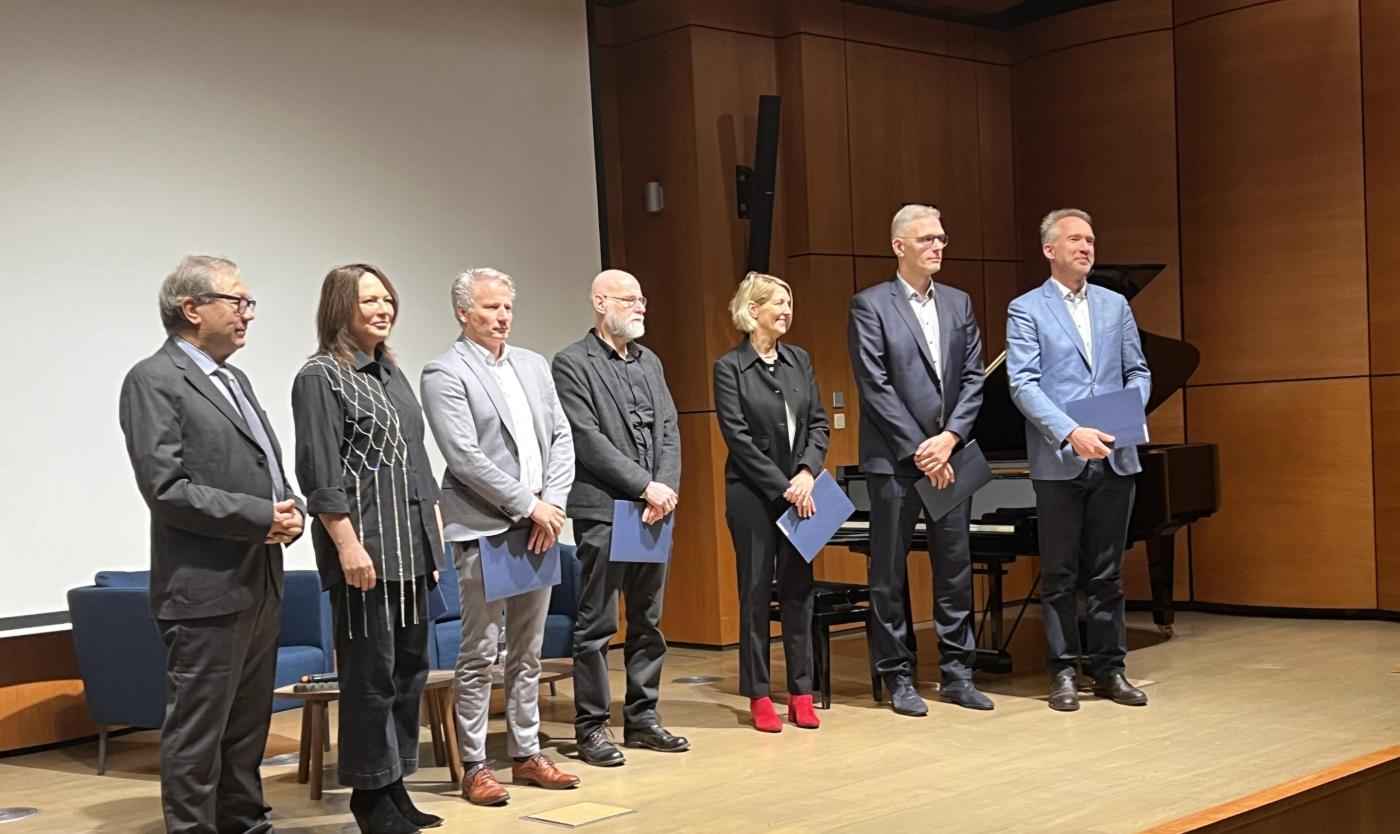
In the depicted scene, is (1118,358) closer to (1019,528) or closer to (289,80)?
(1019,528)

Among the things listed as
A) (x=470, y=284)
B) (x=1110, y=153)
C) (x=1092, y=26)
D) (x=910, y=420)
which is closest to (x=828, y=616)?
(x=910, y=420)

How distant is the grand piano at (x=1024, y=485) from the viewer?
641 centimetres

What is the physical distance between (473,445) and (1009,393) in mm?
2946

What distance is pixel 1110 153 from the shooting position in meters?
8.57

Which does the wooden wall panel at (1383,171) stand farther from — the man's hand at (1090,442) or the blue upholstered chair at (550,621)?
the blue upholstered chair at (550,621)

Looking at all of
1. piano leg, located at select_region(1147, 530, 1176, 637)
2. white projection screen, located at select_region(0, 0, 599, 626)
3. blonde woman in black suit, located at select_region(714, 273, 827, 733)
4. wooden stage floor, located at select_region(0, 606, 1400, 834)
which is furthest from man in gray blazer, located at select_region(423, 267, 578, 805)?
piano leg, located at select_region(1147, 530, 1176, 637)

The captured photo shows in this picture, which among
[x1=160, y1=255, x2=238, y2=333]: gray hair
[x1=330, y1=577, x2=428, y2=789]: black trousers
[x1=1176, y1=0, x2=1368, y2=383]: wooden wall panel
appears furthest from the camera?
[x1=1176, y1=0, x2=1368, y2=383]: wooden wall panel

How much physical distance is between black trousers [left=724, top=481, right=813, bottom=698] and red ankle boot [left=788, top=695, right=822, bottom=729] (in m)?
0.02

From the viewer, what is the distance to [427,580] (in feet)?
13.8

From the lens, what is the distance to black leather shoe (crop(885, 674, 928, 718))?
18.5 feet

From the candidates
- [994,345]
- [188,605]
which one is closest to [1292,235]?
[994,345]

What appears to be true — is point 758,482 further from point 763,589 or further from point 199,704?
point 199,704

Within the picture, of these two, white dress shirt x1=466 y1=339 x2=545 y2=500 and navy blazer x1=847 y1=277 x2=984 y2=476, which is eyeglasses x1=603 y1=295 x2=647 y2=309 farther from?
navy blazer x1=847 y1=277 x2=984 y2=476

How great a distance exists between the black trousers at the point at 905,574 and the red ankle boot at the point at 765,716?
0.46 meters
